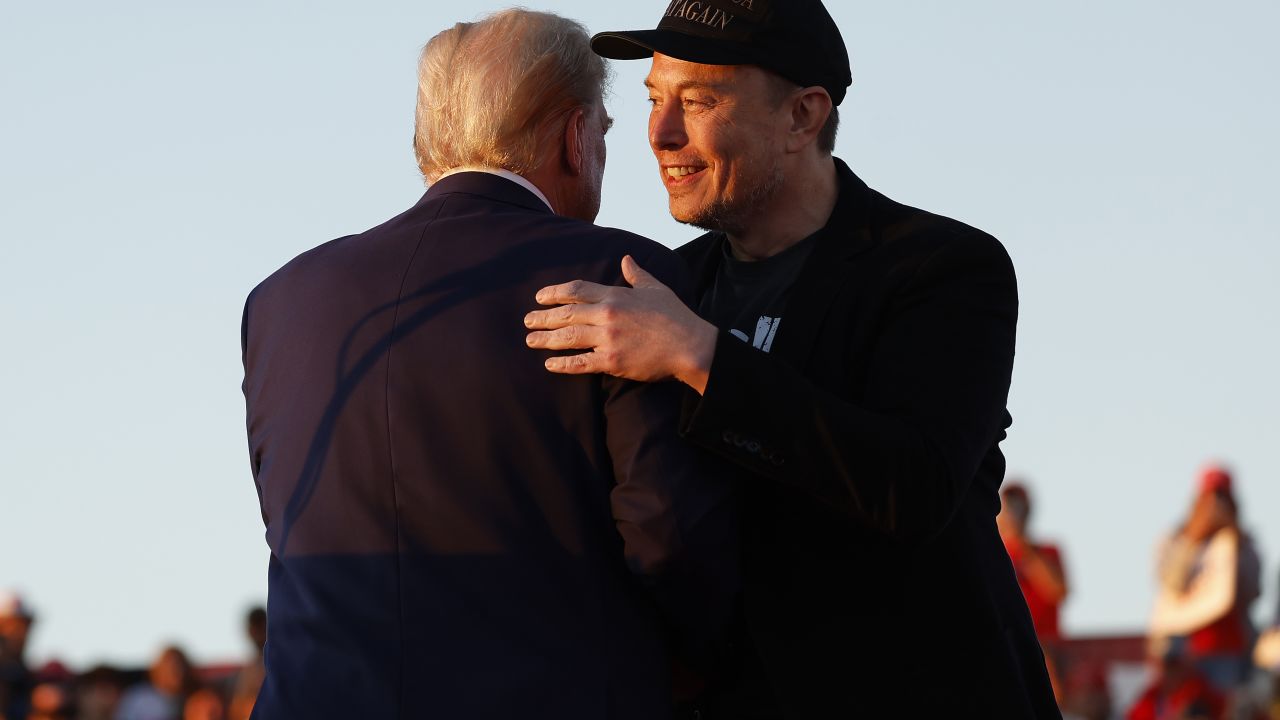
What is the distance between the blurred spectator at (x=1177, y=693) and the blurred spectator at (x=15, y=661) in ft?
20.0

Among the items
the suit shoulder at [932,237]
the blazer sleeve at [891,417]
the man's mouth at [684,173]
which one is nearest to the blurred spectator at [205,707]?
the man's mouth at [684,173]

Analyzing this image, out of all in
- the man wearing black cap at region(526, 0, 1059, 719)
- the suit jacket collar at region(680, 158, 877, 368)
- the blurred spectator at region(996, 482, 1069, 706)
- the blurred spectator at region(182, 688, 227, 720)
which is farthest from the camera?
the blurred spectator at region(182, 688, 227, 720)

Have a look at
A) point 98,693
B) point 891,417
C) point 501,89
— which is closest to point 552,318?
point 501,89

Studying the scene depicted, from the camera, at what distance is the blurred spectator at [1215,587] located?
8039 mm

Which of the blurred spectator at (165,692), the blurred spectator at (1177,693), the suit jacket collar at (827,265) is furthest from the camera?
the blurred spectator at (165,692)

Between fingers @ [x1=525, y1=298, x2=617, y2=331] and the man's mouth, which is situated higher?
the man's mouth

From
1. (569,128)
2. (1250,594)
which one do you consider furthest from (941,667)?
(1250,594)

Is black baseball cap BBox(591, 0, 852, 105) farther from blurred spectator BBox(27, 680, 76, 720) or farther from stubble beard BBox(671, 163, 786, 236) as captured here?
blurred spectator BBox(27, 680, 76, 720)

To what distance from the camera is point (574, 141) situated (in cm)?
319

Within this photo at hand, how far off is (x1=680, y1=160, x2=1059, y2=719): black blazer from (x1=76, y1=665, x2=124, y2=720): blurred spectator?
7896 millimetres

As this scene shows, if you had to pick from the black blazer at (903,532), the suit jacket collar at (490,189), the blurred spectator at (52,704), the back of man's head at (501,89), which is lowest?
the blurred spectator at (52,704)

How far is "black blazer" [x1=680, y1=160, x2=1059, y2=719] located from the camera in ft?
10.1

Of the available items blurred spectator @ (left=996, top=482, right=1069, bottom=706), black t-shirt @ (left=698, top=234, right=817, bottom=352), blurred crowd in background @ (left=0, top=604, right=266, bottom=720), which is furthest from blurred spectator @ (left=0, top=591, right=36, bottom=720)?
black t-shirt @ (left=698, top=234, right=817, bottom=352)

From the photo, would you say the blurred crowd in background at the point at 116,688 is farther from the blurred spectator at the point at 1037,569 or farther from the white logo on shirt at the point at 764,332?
the white logo on shirt at the point at 764,332
